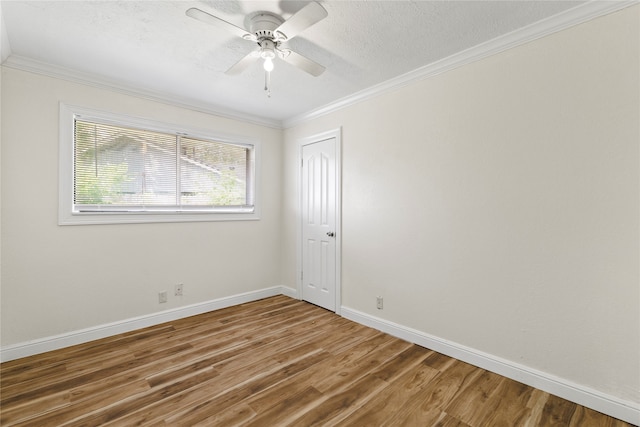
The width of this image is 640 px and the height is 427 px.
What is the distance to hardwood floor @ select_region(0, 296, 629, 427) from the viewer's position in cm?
180

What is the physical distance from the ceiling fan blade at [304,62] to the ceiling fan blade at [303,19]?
18 centimetres

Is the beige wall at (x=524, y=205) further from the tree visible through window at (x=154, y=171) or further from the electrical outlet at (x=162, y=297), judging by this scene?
the electrical outlet at (x=162, y=297)

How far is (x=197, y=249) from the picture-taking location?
3531mm

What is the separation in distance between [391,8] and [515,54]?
3.42 ft

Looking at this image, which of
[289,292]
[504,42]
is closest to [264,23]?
[504,42]

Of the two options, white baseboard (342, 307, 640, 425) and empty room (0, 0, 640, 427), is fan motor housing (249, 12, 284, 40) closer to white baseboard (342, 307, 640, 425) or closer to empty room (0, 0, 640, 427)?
empty room (0, 0, 640, 427)

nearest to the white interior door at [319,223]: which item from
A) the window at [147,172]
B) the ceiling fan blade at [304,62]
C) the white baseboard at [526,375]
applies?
the window at [147,172]

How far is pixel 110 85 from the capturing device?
2.88 metres

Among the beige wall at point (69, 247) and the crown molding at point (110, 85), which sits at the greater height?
the crown molding at point (110, 85)

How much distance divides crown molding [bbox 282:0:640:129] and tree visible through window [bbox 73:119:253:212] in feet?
5.81

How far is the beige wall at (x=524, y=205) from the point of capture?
70.1 inches

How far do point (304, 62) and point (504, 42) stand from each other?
4.89ft

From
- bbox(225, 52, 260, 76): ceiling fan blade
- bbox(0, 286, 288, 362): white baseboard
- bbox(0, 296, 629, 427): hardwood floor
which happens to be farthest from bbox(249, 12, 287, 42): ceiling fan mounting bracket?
bbox(0, 286, 288, 362): white baseboard

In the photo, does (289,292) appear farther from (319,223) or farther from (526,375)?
(526,375)
